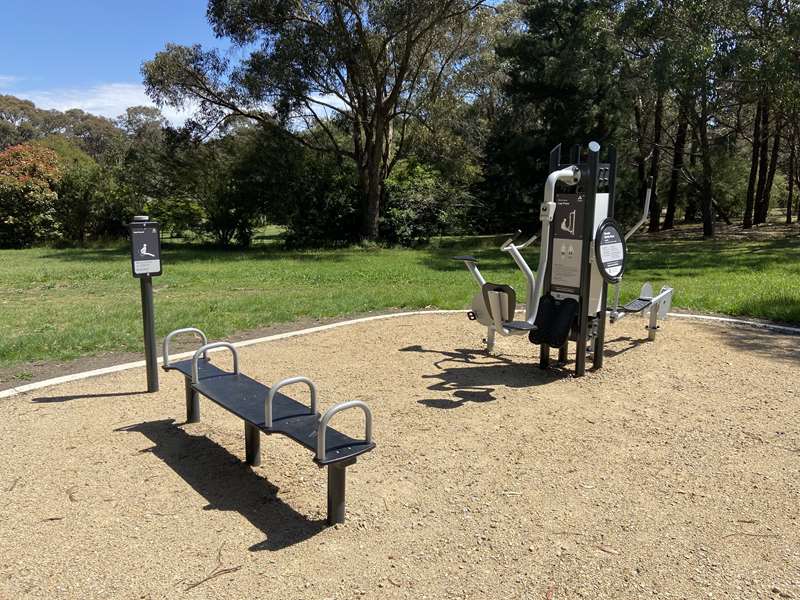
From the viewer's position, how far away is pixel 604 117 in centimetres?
2198

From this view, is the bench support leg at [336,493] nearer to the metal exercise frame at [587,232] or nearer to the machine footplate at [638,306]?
the metal exercise frame at [587,232]

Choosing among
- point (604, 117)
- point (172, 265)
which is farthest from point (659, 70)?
point (172, 265)

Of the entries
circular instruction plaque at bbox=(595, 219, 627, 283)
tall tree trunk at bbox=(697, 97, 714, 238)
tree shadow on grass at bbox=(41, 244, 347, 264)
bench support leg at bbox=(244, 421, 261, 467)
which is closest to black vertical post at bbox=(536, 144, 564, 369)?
circular instruction plaque at bbox=(595, 219, 627, 283)

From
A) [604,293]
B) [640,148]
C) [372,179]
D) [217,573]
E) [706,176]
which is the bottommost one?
[217,573]

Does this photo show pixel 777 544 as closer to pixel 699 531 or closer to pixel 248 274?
pixel 699 531

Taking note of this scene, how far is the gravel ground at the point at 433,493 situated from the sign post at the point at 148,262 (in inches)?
10.1

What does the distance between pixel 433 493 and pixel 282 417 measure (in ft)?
2.80

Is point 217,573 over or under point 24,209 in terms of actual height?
under

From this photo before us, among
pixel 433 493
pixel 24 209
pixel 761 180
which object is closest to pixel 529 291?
pixel 433 493

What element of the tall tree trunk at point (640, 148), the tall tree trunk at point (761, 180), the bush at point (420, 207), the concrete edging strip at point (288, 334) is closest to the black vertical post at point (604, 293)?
the concrete edging strip at point (288, 334)

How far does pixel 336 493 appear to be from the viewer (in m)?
3.00

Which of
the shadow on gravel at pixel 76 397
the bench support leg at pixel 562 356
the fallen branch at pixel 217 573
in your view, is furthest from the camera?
the bench support leg at pixel 562 356

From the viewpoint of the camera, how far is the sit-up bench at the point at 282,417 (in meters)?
2.93

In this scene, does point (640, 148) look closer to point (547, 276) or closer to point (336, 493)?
point (547, 276)
